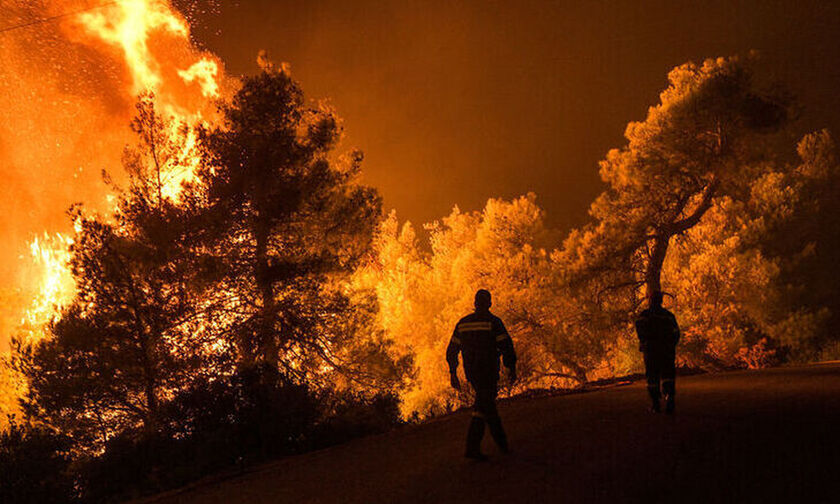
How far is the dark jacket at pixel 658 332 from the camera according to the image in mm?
10117

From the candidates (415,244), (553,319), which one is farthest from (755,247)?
(415,244)

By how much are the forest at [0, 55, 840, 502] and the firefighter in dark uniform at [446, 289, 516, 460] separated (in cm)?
450

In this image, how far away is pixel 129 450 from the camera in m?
10.6

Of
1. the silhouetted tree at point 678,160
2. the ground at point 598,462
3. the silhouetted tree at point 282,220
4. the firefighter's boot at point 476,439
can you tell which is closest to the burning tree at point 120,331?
the silhouetted tree at point 282,220

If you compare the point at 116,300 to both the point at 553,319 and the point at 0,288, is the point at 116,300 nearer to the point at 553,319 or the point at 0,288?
the point at 553,319

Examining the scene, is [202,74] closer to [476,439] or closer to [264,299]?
[264,299]

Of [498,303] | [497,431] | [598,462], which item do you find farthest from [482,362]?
[498,303]

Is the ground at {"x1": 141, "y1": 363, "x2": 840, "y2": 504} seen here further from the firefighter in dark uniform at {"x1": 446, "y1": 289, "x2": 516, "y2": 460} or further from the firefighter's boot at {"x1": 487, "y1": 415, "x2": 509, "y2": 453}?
the firefighter in dark uniform at {"x1": 446, "y1": 289, "x2": 516, "y2": 460}

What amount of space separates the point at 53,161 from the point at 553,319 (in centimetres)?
7422

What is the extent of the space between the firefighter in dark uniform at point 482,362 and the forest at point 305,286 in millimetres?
4503

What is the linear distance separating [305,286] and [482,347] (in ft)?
32.8

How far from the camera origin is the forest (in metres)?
11.3

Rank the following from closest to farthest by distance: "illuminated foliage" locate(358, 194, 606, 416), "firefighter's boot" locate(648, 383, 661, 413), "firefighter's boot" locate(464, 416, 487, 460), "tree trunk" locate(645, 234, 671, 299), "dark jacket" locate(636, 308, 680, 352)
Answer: "firefighter's boot" locate(464, 416, 487, 460), "firefighter's boot" locate(648, 383, 661, 413), "dark jacket" locate(636, 308, 680, 352), "tree trunk" locate(645, 234, 671, 299), "illuminated foliage" locate(358, 194, 606, 416)

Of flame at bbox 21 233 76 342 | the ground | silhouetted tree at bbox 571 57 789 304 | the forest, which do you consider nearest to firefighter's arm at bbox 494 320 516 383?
the ground
